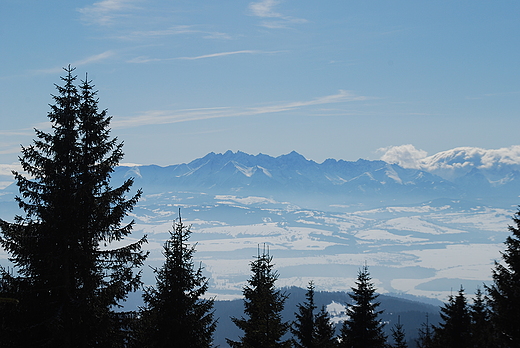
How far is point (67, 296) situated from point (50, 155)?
14.9ft

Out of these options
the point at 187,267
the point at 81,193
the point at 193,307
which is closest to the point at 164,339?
the point at 193,307

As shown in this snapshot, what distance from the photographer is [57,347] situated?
45.6ft

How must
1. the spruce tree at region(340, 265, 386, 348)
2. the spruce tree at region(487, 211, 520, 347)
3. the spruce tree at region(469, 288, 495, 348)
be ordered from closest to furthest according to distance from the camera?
1. the spruce tree at region(487, 211, 520, 347)
2. the spruce tree at region(469, 288, 495, 348)
3. the spruce tree at region(340, 265, 386, 348)

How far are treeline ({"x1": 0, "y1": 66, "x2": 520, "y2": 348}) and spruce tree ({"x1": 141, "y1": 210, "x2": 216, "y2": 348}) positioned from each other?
36 mm

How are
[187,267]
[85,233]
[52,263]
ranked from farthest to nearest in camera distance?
[187,267] → [85,233] → [52,263]

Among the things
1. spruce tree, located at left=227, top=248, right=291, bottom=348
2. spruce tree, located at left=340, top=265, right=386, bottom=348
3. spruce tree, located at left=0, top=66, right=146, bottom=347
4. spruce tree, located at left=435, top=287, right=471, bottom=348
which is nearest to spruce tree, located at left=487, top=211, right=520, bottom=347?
spruce tree, located at left=340, top=265, right=386, bottom=348

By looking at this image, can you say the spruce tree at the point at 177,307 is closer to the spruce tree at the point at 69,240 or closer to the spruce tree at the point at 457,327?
the spruce tree at the point at 69,240

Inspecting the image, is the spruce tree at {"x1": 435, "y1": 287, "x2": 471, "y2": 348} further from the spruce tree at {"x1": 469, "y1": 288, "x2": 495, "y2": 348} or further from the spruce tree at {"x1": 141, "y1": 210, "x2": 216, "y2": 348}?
the spruce tree at {"x1": 141, "y1": 210, "x2": 216, "y2": 348}

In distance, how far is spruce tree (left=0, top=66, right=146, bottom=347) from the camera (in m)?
13.6

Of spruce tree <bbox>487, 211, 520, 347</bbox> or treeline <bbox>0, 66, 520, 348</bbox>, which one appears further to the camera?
spruce tree <bbox>487, 211, 520, 347</bbox>

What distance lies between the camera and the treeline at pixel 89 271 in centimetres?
1365

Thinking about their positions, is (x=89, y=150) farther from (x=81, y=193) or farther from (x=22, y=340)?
(x=22, y=340)

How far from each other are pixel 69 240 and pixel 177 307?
458cm

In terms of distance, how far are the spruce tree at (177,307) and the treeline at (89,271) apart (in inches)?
1.4
